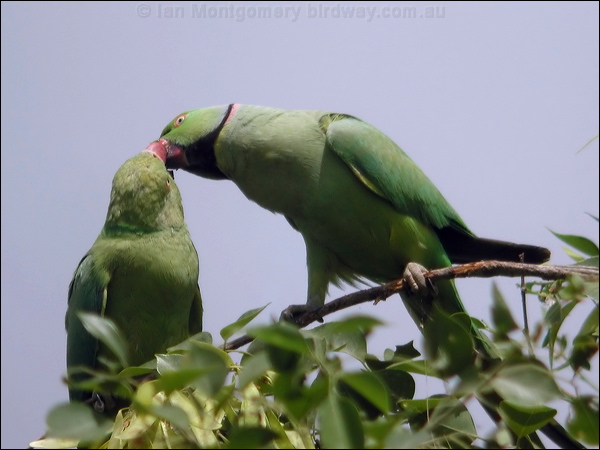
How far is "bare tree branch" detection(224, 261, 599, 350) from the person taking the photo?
156 centimetres

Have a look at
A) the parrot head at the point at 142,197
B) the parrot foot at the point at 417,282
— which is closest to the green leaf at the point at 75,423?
the parrot foot at the point at 417,282

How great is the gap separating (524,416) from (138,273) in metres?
2.01

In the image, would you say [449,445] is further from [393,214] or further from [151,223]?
[151,223]

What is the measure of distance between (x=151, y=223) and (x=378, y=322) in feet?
7.53

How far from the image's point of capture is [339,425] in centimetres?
97

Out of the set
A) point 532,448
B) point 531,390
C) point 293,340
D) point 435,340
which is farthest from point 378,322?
point 532,448

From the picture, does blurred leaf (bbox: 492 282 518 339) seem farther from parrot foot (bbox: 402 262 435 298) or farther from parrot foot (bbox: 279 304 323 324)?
parrot foot (bbox: 279 304 323 324)

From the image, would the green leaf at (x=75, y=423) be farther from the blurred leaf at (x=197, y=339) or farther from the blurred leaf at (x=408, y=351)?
the blurred leaf at (x=408, y=351)

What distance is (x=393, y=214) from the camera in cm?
294

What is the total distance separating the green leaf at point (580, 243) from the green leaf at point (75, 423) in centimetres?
88

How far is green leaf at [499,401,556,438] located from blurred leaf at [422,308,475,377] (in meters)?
0.12

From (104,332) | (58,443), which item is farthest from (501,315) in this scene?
(58,443)

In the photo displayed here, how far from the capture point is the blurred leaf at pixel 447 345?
1.37 metres

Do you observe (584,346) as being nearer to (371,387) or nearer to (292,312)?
(371,387)
